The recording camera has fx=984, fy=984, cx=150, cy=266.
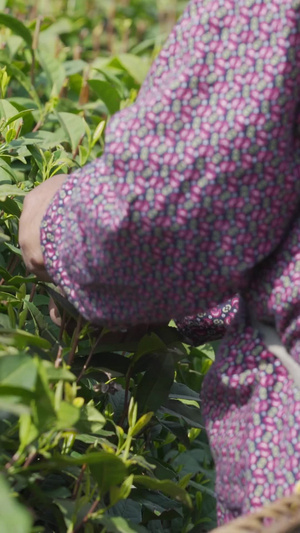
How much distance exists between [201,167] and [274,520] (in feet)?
1.45

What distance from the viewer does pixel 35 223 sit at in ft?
4.96

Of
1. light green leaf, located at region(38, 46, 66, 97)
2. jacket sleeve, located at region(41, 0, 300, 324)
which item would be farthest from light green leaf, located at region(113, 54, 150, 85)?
jacket sleeve, located at region(41, 0, 300, 324)

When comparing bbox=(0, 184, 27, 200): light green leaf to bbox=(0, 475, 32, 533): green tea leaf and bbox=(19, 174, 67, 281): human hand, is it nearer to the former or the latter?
bbox=(19, 174, 67, 281): human hand

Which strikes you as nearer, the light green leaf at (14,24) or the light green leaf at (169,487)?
the light green leaf at (169,487)

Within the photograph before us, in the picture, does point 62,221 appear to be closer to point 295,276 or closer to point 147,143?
point 147,143

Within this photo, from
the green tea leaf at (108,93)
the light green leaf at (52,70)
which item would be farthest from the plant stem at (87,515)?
the light green leaf at (52,70)

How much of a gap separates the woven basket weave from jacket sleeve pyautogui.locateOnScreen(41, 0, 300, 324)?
0.99ft

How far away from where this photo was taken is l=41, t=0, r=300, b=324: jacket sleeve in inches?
48.6

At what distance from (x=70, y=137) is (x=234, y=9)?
2.81 ft

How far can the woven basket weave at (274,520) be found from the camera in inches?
43.7

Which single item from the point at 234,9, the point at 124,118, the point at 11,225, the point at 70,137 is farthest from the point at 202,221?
the point at 70,137

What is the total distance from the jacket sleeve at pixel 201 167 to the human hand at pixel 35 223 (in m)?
0.17

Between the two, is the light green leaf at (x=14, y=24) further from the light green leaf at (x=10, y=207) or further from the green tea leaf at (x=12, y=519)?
the green tea leaf at (x=12, y=519)

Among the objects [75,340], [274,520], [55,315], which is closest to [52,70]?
[55,315]
